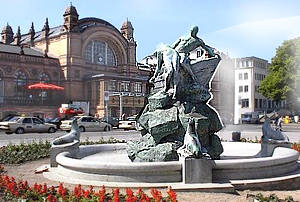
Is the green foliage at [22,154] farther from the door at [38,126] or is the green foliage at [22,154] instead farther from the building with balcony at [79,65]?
the building with balcony at [79,65]

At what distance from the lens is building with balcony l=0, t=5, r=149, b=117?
5225cm

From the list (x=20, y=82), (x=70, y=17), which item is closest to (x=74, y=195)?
(x=20, y=82)

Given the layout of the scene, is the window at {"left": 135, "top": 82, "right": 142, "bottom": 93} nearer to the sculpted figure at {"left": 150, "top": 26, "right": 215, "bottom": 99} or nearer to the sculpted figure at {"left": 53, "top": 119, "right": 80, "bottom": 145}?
the sculpted figure at {"left": 53, "top": 119, "right": 80, "bottom": 145}

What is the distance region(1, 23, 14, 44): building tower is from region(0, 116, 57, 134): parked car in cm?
4732

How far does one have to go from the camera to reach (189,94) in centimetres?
1111

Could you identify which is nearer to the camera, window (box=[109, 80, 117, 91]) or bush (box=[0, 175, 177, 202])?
bush (box=[0, 175, 177, 202])

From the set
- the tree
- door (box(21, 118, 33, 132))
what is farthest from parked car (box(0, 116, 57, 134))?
the tree

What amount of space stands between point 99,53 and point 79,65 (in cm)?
564

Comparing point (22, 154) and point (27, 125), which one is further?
point (27, 125)

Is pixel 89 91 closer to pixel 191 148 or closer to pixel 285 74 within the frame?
pixel 285 74

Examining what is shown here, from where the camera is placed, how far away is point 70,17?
59406 mm

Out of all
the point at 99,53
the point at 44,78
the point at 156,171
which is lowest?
the point at 156,171

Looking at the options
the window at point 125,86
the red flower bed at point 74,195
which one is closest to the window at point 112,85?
the window at point 125,86

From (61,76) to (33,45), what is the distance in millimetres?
12463
